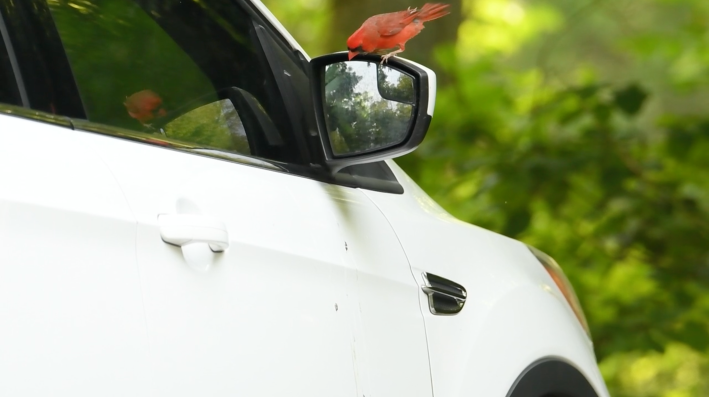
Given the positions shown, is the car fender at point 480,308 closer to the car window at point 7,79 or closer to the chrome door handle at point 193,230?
the chrome door handle at point 193,230

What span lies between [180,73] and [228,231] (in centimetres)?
47

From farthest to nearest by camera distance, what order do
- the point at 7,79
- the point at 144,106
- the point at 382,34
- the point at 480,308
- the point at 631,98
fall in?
1. the point at 631,98
2. the point at 480,308
3. the point at 382,34
4. the point at 144,106
5. the point at 7,79

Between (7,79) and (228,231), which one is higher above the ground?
(7,79)

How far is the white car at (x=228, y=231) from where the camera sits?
1.23m

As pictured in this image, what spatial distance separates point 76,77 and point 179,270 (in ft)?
1.30

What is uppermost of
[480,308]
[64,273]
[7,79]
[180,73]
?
[180,73]

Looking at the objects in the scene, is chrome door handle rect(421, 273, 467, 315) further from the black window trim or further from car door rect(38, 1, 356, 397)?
the black window trim

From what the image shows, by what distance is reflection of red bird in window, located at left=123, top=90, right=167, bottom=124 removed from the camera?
167cm

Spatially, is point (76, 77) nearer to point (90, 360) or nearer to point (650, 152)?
point (90, 360)

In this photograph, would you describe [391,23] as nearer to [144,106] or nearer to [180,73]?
[180,73]

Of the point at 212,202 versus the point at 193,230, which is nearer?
the point at 193,230

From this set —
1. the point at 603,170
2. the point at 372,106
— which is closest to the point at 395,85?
the point at 372,106

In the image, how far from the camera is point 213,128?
1833 millimetres

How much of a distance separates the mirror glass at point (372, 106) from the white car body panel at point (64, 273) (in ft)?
2.24
